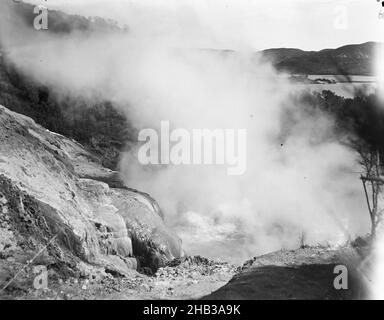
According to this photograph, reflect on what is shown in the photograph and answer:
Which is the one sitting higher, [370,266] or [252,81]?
[252,81]

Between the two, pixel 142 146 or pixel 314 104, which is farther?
pixel 314 104

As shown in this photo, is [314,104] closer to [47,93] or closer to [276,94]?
[276,94]

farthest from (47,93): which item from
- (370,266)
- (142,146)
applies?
(370,266)

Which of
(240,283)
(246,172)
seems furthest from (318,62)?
(240,283)

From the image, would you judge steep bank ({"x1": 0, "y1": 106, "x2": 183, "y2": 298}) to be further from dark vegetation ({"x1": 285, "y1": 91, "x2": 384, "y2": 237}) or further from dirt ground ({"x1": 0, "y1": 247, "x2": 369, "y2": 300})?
dark vegetation ({"x1": 285, "y1": 91, "x2": 384, "y2": 237})

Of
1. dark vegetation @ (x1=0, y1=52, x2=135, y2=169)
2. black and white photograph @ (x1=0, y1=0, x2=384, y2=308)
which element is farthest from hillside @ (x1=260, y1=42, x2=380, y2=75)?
dark vegetation @ (x1=0, y1=52, x2=135, y2=169)
